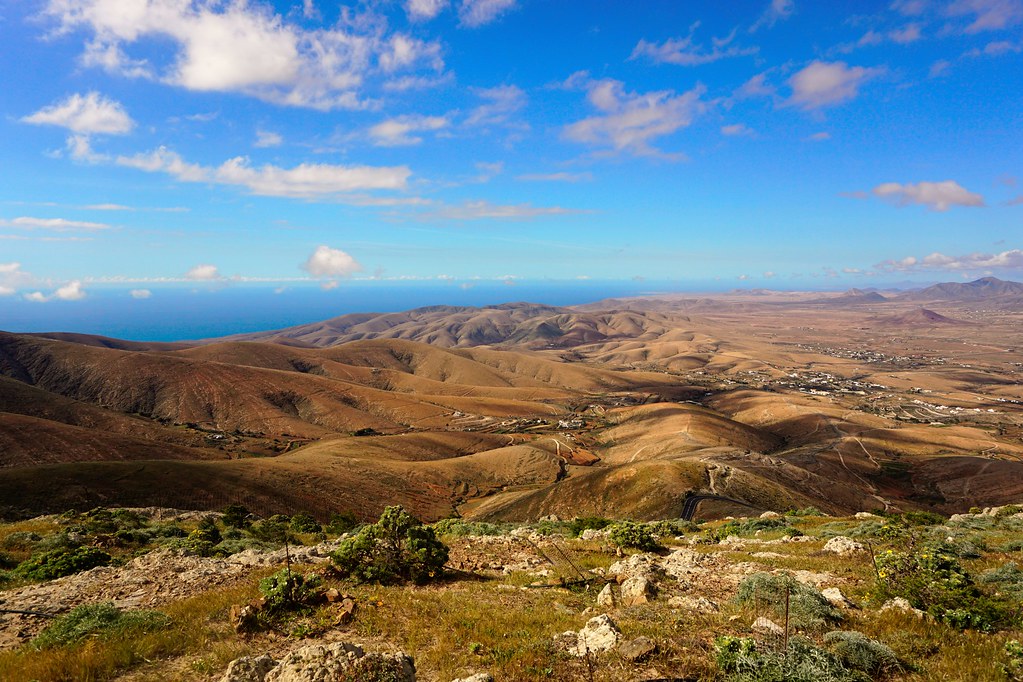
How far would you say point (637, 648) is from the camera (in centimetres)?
857

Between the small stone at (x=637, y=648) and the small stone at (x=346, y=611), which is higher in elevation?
the small stone at (x=637, y=648)

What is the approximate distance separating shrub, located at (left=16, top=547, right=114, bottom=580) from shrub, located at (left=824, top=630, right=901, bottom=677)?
22368 mm

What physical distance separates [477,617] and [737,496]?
5896 cm

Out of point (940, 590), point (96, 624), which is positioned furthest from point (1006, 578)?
point (96, 624)

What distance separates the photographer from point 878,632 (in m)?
9.62

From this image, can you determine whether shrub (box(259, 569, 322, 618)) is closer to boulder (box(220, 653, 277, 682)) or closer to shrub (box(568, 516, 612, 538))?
boulder (box(220, 653, 277, 682))

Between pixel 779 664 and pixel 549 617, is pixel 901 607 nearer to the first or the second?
pixel 779 664

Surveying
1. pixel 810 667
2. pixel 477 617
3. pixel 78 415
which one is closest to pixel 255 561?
pixel 477 617

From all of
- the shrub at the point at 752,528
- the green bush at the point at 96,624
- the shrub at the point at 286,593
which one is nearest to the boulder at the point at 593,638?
the shrub at the point at 286,593

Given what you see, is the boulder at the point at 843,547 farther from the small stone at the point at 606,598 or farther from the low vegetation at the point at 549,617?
the small stone at the point at 606,598

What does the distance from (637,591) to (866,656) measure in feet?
20.8

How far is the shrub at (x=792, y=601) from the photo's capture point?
1023 cm

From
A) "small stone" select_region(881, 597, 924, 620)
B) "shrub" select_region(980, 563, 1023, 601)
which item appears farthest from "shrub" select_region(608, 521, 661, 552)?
"shrub" select_region(980, 563, 1023, 601)

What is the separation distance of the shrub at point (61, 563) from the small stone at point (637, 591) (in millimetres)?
18499
